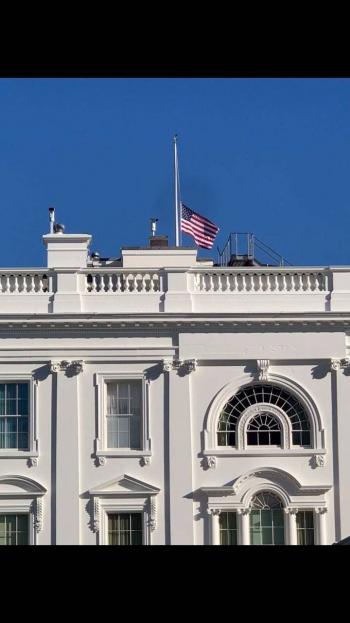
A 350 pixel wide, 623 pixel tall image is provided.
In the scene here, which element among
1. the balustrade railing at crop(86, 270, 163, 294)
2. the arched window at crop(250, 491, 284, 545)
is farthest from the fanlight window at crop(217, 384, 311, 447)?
the balustrade railing at crop(86, 270, 163, 294)

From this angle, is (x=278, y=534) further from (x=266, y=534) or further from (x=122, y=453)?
(x=122, y=453)

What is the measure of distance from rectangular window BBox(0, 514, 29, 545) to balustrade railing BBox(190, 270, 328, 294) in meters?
Result: 6.71

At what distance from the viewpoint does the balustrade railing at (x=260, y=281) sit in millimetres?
39281

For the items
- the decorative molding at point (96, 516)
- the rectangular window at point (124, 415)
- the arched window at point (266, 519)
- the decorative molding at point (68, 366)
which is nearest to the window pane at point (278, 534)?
the arched window at point (266, 519)

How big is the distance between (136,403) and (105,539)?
3072mm

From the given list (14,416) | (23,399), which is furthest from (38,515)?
(23,399)

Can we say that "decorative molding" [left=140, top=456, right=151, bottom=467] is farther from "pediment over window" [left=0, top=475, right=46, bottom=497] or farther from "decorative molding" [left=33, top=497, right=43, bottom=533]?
"decorative molding" [left=33, top=497, right=43, bottom=533]

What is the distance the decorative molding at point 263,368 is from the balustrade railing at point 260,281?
2.17 metres

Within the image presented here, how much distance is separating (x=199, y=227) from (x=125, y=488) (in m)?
7.67

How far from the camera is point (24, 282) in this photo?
3866 centimetres
